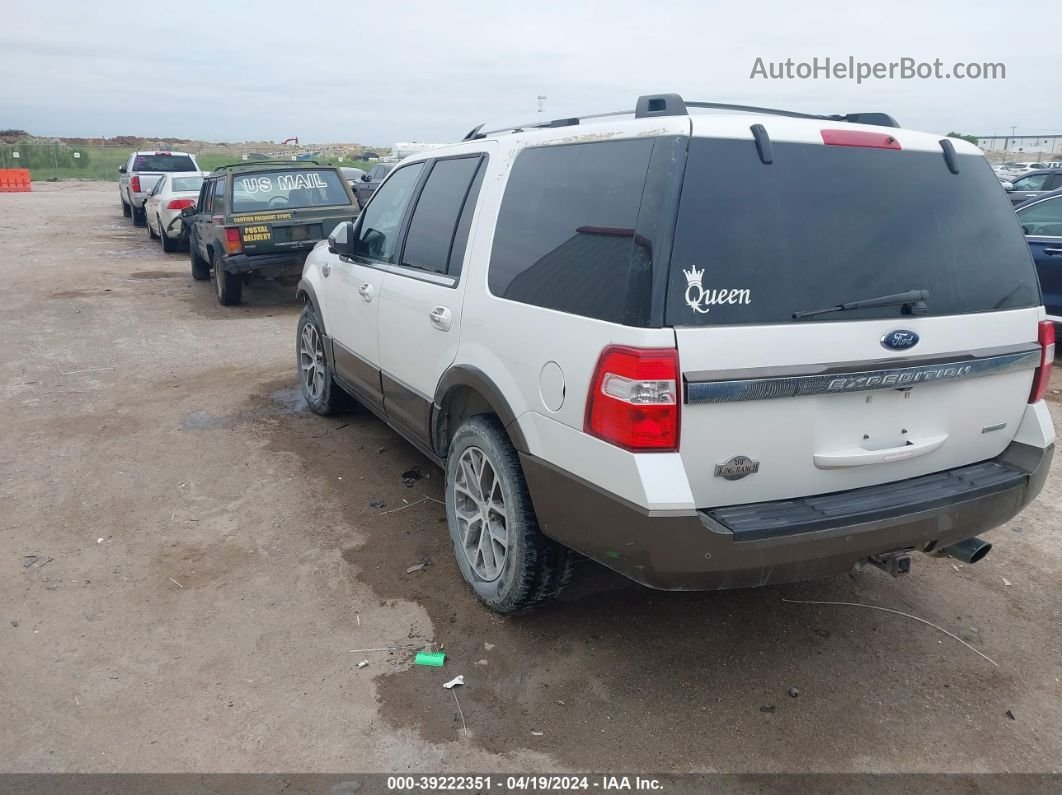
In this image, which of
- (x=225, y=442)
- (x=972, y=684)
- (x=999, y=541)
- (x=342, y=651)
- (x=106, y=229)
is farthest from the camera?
(x=106, y=229)

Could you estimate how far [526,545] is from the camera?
327 centimetres

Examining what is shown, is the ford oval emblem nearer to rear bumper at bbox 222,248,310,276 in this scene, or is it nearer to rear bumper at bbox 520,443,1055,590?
rear bumper at bbox 520,443,1055,590

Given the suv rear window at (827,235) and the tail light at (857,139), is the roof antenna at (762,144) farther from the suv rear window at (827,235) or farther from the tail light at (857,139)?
the tail light at (857,139)

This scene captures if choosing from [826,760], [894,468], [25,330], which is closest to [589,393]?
[894,468]

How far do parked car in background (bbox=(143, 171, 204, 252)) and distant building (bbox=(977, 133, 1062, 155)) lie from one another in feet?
173

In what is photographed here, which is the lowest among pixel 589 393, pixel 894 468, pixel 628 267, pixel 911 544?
pixel 911 544

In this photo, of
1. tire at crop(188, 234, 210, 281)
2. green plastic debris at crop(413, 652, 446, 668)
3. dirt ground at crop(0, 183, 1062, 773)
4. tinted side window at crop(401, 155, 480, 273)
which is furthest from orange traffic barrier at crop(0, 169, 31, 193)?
green plastic debris at crop(413, 652, 446, 668)

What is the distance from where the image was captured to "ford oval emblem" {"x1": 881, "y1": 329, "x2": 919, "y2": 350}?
2.82m

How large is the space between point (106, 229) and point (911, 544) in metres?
22.8

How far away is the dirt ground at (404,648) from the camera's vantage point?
2844 mm

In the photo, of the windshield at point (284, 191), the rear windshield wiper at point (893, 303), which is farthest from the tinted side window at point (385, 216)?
the windshield at point (284, 191)

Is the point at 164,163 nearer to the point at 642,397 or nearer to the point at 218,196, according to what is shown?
the point at 218,196

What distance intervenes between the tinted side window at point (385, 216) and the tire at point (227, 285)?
6.17m

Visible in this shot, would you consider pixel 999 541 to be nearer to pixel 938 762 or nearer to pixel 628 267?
pixel 938 762
